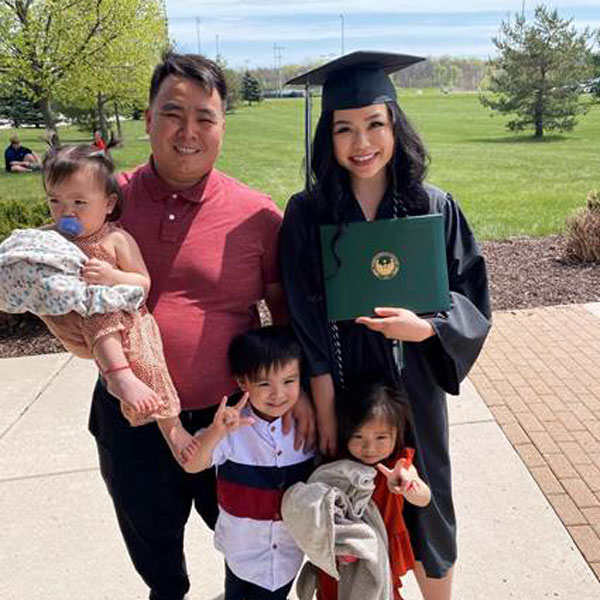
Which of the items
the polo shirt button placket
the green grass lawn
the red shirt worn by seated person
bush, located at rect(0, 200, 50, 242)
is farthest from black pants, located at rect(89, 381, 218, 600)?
bush, located at rect(0, 200, 50, 242)

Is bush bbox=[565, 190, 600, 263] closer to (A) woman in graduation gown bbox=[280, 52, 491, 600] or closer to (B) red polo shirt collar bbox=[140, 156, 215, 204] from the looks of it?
(A) woman in graduation gown bbox=[280, 52, 491, 600]

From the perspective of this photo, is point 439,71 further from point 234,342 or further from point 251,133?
point 234,342

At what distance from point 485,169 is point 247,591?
18199 millimetres

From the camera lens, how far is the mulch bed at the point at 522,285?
18.5 ft

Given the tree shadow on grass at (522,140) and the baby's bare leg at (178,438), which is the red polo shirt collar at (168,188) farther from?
Answer: the tree shadow on grass at (522,140)

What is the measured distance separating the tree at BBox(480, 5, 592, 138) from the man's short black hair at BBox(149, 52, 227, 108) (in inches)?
1224

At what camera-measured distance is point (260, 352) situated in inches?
76.2

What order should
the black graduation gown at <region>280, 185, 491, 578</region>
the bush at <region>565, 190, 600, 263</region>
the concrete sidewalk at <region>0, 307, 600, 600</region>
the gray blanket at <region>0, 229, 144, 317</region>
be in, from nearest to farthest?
1. the gray blanket at <region>0, 229, 144, 317</region>
2. the black graduation gown at <region>280, 185, 491, 578</region>
3. the concrete sidewalk at <region>0, 307, 600, 600</region>
4. the bush at <region>565, 190, 600, 263</region>

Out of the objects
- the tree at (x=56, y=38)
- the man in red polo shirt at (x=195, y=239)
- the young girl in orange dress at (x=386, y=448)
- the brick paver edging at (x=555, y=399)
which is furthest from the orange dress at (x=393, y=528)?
the tree at (x=56, y=38)

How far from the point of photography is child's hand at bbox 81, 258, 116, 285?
1.83 meters

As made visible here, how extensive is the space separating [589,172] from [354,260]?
17.9m

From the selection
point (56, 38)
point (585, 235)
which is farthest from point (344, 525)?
point (56, 38)

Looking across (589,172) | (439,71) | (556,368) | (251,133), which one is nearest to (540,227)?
(556,368)

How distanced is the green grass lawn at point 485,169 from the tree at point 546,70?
1.16 metres
